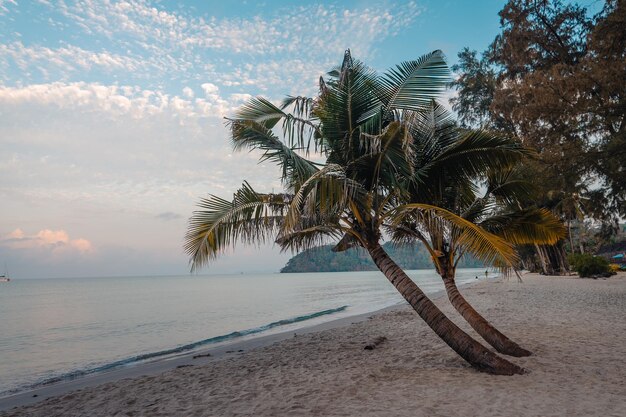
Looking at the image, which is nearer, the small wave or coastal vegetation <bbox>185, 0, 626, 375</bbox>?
coastal vegetation <bbox>185, 0, 626, 375</bbox>

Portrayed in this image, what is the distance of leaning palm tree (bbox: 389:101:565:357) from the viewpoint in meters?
6.96

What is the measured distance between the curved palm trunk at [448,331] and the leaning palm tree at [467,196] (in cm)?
81

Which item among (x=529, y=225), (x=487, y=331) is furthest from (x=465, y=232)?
(x=529, y=225)

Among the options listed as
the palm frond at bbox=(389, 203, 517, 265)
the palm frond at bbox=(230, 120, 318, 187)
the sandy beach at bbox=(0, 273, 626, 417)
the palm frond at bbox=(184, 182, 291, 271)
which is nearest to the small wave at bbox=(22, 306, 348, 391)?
the sandy beach at bbox=(0, 273, 626, 417)

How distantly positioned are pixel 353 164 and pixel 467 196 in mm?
3105

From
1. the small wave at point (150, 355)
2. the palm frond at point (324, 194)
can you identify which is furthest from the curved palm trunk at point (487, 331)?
the small wave at point (150, 355)

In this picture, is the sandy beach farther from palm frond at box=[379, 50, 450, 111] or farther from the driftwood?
palm frond at box=[379, 50, 450, 111]

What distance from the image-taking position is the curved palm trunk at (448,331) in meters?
6.09

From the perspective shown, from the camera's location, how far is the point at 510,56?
59.6ft

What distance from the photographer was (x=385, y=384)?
19.8 ft

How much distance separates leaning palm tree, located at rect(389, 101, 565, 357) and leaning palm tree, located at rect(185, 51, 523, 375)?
0.47 m

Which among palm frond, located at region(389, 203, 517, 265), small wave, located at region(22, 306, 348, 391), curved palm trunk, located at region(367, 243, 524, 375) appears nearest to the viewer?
palm frond, located at region(389, 203, 517, 265)

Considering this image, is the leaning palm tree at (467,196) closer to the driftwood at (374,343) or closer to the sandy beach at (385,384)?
the sandy beach at (385,384)

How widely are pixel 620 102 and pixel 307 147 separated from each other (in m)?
Result: 9.69
